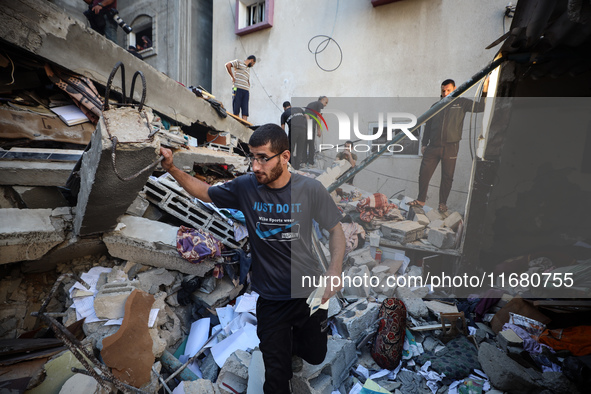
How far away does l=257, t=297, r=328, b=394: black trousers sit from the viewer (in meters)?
1.71

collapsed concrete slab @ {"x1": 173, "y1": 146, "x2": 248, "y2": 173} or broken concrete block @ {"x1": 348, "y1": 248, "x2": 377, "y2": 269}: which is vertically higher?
collapsed concrete slab @ {"x1": 173, "y1": 146, "x2": 248, "y2": 173}

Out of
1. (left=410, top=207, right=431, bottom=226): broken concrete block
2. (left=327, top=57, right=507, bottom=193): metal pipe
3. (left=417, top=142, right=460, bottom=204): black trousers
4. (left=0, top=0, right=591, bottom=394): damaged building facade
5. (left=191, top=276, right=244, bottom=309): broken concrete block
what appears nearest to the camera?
(left=0, top=0, right=591, bottom=394): damaged building facade

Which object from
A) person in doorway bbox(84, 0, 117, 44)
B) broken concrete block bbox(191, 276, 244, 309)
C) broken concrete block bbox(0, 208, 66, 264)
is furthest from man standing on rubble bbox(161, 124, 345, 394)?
person in doorway bbox(84, 0, 117, 44)

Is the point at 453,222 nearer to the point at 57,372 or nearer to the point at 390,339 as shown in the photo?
the point at 390,339

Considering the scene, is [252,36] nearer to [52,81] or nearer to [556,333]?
[52,81]

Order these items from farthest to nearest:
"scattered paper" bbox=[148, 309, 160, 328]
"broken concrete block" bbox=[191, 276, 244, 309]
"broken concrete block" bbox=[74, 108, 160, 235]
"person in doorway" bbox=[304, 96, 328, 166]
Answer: "person in doorway" bbox=[304, 96, 328, 166]
"broken concrete block" bbox=[191, 276, 244, 309]
"scattered paper" bbox=[148, 309, 160, 328]
"broken concrete block" bbox=[74, 108, 160, 235]

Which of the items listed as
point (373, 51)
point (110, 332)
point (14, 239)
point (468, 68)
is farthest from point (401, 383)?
point (373, 51)

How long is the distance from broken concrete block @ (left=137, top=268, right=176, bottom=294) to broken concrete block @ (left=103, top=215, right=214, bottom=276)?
0.07m

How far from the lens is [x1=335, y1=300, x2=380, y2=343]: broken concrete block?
2689mm

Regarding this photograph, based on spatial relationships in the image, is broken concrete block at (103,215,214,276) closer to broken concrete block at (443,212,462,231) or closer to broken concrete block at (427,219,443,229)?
broken concrete block at (427,219,443,229)

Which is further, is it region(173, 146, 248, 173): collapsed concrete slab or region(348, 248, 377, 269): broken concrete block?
region(173, 146, 248, 173): collapsed concrete slab

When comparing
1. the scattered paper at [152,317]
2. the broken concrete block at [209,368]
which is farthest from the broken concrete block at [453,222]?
the scattered paper at [152,317]

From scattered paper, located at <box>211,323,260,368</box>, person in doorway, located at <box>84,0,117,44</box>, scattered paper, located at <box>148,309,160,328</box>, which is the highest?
person in doorway, located at <box>84,0,117,44</box>

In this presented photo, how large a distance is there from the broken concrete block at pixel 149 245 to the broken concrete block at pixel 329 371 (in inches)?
60.0
